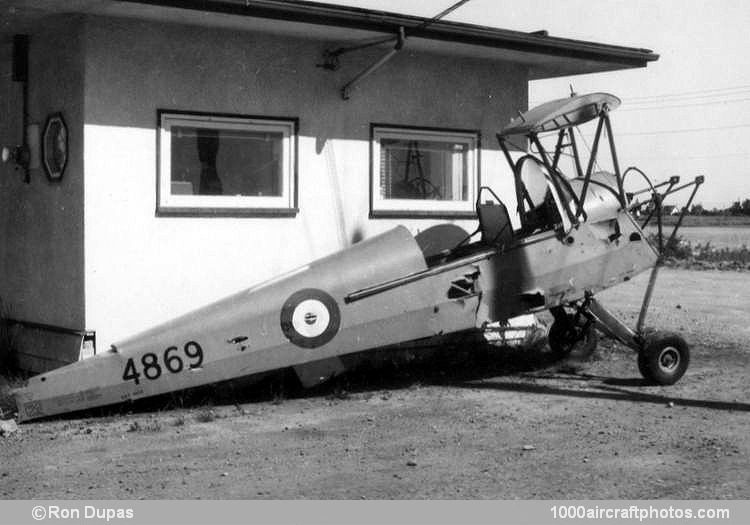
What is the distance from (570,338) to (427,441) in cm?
387

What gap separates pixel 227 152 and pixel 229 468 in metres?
4.21

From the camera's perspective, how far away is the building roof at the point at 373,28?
349 inches

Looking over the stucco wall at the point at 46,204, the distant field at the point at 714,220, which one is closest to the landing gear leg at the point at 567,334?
the stucco wall at the point at 46,204

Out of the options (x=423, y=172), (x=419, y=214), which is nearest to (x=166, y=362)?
(x=419, y=214)

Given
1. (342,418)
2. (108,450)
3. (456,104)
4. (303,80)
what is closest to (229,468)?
(108,450)

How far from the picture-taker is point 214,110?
981 centimetres

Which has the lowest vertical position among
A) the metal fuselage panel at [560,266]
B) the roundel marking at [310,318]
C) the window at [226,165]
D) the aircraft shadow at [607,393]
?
the aircraft shadow at [607,393]

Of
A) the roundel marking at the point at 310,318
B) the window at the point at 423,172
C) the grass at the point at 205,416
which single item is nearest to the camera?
the grass at the point at 205,416

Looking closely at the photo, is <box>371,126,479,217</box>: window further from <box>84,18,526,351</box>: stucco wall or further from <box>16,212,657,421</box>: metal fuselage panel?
<box>16,212,657,421</box>: metal fuselage panel

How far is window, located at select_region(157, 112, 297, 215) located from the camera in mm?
9625

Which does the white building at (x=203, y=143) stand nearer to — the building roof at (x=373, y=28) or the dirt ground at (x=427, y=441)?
the building roof at (x=373, y=28)

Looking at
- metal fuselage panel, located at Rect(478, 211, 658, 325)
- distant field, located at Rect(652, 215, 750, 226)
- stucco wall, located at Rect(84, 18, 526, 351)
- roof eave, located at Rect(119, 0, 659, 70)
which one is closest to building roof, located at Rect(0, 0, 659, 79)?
roof eave, located at Rect(119, 0, 659, 70)

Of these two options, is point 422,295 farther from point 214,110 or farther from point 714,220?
point 714,220

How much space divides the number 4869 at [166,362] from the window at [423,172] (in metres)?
3.38
